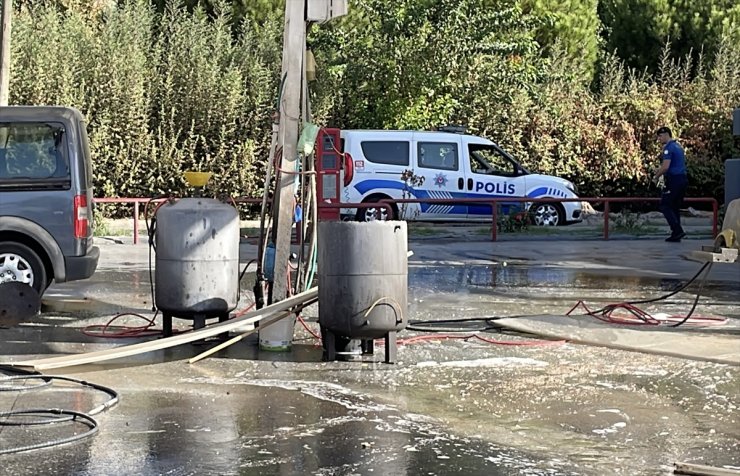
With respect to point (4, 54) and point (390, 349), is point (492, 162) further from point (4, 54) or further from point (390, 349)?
point (390, 349)

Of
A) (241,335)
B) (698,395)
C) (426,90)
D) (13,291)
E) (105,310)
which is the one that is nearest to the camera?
(698,395)

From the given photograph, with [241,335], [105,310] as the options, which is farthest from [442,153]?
[241,335]

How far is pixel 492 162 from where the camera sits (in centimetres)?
2294

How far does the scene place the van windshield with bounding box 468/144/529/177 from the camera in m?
22.4

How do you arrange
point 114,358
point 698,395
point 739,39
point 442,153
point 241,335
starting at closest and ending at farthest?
point 698,395, point 114,358, point 241,335, point 442,153, point 739,39

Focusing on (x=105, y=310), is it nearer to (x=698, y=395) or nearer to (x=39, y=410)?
(x=39, y=410)

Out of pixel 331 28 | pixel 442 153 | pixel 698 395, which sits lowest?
pixel 698 395

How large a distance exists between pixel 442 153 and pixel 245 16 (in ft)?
31.1

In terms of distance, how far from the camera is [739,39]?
32.6 m

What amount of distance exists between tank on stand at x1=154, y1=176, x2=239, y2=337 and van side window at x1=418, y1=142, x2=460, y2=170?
1299 centimetres

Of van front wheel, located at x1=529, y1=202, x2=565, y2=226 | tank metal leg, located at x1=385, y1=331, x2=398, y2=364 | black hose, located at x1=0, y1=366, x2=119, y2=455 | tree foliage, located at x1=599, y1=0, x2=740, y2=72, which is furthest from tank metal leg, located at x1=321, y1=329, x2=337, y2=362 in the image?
tree foliage, located at x1=599, y1=0, x2=740, y2=72

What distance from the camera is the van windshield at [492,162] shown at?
22422 mm

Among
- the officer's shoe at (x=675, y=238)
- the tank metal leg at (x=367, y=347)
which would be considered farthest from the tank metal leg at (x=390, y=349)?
the officer's shoe at (x=675, y=238)

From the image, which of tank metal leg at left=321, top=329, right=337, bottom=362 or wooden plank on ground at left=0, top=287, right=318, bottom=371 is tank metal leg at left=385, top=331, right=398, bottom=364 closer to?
tank metal leg at left=321, top=329, right=337, bottom=362
